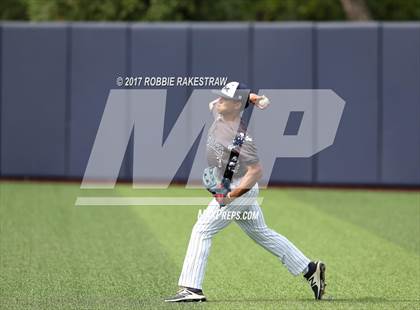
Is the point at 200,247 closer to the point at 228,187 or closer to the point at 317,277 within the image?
the point at 228,187

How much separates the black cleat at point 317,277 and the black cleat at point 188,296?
896 millimetres

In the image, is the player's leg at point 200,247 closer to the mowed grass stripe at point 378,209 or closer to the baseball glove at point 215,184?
the baseball glove at point 215,184

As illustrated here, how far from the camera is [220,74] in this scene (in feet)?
64.7

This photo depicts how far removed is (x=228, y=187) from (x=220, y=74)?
11.1 m

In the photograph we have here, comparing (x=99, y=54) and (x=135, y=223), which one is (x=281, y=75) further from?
(x=135, y=223)

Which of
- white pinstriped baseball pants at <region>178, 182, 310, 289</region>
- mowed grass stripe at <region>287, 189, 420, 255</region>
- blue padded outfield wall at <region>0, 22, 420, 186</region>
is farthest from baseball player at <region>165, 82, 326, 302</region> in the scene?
blue padded outfield wall at <region>0, 22, 420, 186</region>

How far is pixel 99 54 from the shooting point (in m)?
20.0

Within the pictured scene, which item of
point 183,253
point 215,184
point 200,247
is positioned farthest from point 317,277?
point 183,253

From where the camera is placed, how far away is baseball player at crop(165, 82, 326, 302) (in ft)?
28.3

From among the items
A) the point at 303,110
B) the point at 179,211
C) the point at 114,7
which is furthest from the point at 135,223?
the point at 114,7

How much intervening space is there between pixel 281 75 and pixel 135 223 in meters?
6.00

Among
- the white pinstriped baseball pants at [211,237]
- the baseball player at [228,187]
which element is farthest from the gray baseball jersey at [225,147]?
the white pinstriped baseball pants at [211,237]

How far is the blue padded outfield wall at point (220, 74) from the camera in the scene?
19516 millimetres

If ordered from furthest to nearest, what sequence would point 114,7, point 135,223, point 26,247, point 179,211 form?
1. point 114,7
2. point 179,211
3. point 135,223
4. point 26,247
